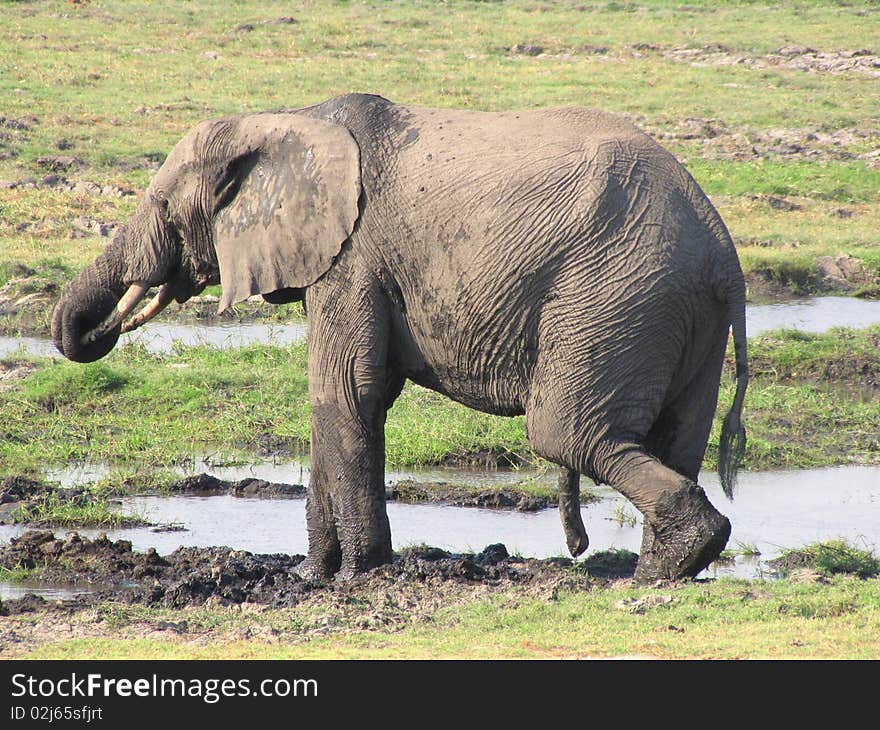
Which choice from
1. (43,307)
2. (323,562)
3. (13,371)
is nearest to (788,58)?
(43,307)

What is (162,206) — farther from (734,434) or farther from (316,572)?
(734,434)

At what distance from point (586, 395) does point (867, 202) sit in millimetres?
12360

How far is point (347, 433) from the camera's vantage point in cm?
696

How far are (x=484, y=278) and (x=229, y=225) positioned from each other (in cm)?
132

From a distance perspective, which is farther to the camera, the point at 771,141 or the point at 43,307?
the point at 771,141

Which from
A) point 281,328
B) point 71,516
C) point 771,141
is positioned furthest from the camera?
point 771,141

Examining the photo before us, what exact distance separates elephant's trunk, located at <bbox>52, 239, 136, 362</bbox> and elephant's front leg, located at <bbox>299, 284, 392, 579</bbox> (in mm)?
1162

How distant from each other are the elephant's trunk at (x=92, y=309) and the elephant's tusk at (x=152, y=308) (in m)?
0.06

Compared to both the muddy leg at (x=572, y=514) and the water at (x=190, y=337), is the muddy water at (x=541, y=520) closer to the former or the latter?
the muddy leg at (x=572, y=514)

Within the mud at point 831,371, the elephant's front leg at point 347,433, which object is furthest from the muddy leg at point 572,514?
the mud at point 831,371

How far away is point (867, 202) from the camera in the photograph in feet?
58.7

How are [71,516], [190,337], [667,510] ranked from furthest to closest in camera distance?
[190,337]
[71,516]
[667,510]

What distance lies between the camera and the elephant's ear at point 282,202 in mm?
6812

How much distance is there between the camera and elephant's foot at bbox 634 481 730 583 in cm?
648
